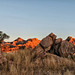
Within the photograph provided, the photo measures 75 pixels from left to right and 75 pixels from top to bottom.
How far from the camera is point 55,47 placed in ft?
43.3

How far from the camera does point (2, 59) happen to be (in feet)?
23.9

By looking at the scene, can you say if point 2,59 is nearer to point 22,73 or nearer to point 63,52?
point 22,73

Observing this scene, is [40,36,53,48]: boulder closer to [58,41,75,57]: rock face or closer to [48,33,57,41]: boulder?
[48,33,57,41]: boulder

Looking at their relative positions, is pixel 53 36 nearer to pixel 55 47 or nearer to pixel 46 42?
pixel 46 42

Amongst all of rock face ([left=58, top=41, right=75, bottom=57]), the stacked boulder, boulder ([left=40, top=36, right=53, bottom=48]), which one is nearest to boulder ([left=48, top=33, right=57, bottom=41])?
the stacked boulder

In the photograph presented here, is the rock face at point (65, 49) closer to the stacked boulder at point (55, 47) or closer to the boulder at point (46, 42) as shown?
the stacked boulder at point (55, 47)

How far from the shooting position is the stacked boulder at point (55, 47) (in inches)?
501

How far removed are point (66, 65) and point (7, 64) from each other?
3.72 metres

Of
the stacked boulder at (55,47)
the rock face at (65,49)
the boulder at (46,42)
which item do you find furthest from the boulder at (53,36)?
the rock face at (65,49)

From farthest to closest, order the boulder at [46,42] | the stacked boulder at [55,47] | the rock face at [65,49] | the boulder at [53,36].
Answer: the boulder at [53,36], the boulder at [46,42], the stacked boulder at [55,47], the rock face at [65,49]

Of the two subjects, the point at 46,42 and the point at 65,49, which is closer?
the point at 65,49

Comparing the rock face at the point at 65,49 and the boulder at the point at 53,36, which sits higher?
the boulder at the point at 53,36

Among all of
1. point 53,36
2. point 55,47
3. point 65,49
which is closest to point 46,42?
point 55,47

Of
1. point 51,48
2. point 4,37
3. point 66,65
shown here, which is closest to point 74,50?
point 51,48
